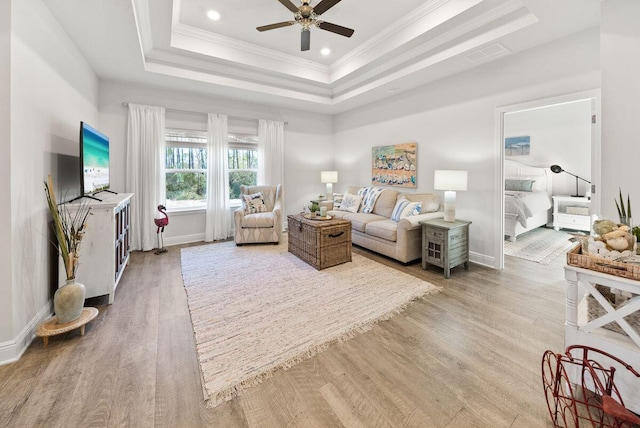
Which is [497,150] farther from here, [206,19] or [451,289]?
[206,19]

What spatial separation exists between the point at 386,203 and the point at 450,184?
1.24 meters

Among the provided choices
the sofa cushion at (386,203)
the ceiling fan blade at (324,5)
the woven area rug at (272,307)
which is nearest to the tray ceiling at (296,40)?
the ceiling fan blade at (324,5)

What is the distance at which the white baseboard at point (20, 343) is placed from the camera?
177 cm

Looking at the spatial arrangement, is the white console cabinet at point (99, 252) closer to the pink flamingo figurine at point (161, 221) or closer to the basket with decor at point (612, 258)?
the pink flamingo figurine at point (161, 221)

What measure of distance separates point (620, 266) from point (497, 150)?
8.37ft

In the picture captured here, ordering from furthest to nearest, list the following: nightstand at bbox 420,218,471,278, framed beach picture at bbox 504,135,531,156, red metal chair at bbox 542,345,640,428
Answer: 1. framed beach picture at bbox 504,135,531,156
2. nightstand at bbox 420,218,471,278
3. red metal chair at bbox 542,345,640,428

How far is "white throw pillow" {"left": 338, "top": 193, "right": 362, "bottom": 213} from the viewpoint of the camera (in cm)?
495

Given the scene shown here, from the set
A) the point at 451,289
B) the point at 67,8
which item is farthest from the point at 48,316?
the point at 451,289

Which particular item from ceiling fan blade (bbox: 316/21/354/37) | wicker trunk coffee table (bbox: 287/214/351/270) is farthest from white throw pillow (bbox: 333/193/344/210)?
ceiling fan blade (bbox: 316/21/354/37)

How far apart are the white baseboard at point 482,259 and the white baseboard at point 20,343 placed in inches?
182

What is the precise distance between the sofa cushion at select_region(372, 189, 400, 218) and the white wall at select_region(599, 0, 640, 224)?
102 inches

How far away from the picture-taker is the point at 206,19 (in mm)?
3342

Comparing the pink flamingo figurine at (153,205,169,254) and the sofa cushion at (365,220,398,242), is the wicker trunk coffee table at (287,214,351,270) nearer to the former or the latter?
the sofa cushion at (365,220,398,242)

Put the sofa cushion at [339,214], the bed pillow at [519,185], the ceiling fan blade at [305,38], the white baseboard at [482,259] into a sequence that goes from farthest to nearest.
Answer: the bed pillow at [519,185], the sofa cushion at [339,214], the white baseboard at [482,259], the ceiling fan blade at [305,38]
